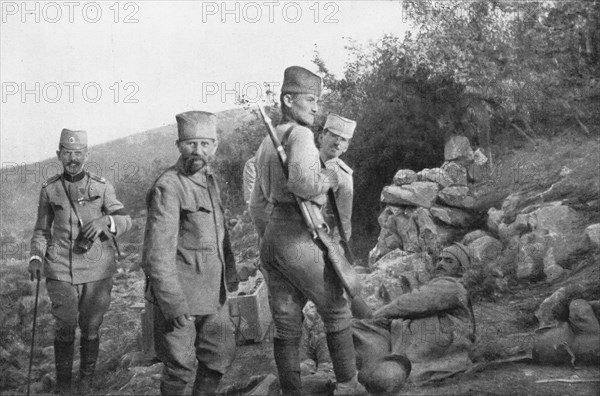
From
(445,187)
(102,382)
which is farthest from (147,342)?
(445,187)

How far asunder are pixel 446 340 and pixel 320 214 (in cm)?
199

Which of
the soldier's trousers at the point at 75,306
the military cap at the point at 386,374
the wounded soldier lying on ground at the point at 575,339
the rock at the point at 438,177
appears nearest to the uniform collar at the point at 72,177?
the soldier's trousers at the point at 75,306

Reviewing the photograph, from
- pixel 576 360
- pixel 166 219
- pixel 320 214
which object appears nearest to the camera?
pixel 166 219

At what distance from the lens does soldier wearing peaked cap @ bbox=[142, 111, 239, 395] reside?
14.9ft

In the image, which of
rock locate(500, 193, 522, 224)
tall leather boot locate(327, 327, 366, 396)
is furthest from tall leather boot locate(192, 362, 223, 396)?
rock locate(500, 193, 522, 224)

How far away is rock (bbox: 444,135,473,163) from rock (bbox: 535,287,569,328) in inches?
156

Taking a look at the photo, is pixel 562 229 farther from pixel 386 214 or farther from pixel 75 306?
pixel 75 306

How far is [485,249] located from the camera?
945 cm

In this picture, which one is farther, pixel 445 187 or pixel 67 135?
pixel 445 187

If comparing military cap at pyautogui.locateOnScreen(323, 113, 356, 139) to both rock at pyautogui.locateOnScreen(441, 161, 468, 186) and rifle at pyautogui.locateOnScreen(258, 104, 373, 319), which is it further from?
rock at pyautogui.locateOnScreen(441, 161, 468, 186)

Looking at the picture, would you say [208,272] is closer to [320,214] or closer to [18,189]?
[320,214]

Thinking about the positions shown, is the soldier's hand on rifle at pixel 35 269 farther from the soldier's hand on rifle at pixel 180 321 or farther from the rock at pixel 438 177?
the rock at pixel 438 177

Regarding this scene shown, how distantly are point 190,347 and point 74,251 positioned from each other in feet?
6.31

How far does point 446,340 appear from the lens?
20.3 ft
